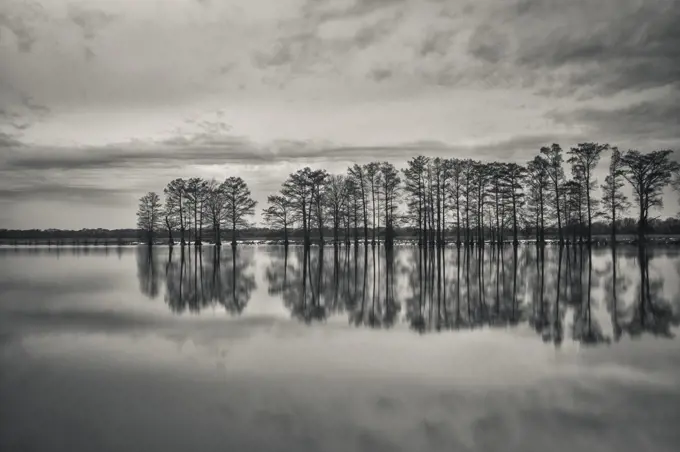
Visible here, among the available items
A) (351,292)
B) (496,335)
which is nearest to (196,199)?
(351,292)

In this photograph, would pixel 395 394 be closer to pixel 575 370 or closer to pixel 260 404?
pixel 260 404

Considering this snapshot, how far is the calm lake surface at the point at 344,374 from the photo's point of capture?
200 inches

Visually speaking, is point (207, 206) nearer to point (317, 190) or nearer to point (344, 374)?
point (317, 190)

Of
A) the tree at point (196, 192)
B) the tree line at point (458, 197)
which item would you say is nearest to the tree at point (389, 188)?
the tree line at point (458, 197)

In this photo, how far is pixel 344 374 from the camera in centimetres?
737

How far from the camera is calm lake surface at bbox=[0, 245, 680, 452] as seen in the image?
5.07 meters

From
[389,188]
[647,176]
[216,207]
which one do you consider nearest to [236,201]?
[216,207]

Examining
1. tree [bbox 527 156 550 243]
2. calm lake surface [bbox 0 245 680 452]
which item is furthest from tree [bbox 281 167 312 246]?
calm lake surface [bbox 0 245 680 452]

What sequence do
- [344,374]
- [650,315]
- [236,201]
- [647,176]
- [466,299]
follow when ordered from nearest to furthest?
1. [344,374]
2. [650,315]
3. [466,299]
4. [647,176]
5. [236,201]

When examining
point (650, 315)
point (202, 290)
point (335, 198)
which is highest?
point (335, 198)

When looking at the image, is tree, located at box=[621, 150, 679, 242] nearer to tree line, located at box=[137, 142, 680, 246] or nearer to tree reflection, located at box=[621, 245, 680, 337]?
tree line, located at box=[137, 142, 680, 246]

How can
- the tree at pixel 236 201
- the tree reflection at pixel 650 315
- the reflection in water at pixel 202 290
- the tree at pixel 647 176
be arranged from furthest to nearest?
the tree at pixel 236 201 < the tree at pixel 647 176 < the reflection in water at pixel 202 290 < the tree reflection at pixel 650 315

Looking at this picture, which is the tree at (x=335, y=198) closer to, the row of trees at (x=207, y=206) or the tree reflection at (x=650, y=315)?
the row of trees at (x=207, y=206)

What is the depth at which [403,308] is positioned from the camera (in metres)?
13.6
